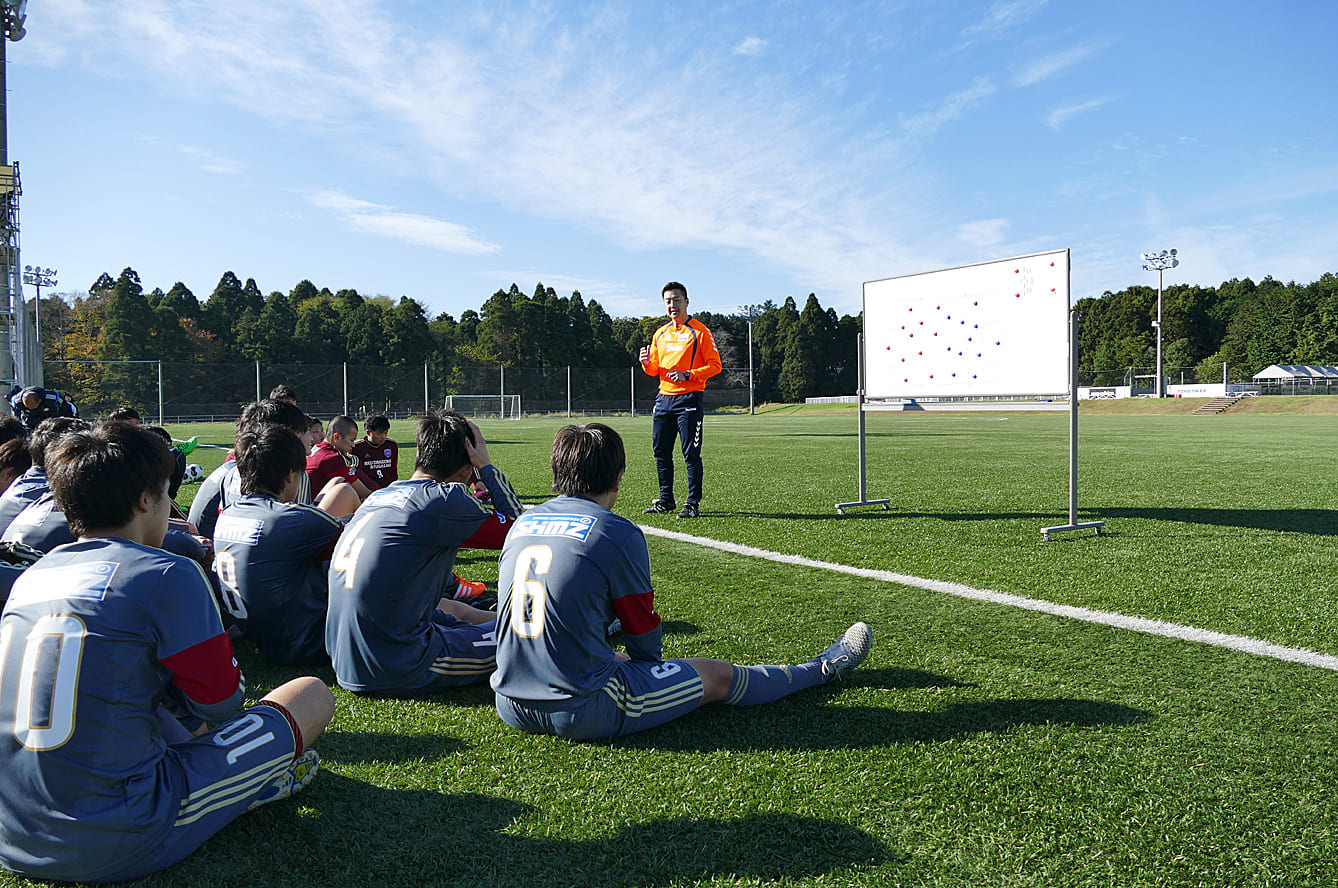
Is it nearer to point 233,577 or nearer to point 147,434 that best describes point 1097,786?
point 147,434

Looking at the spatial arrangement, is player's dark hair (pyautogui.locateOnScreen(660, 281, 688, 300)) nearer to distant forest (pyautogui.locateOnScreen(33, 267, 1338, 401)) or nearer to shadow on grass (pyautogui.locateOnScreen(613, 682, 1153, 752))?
shadow on grass (pyautogui.locateOnScreen(613, 682, 1153, 752))

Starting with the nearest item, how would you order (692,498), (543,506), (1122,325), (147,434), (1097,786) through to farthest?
(147,434), (1097,786), (543,506), (692,498), (1122,325)

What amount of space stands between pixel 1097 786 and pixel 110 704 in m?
2.63

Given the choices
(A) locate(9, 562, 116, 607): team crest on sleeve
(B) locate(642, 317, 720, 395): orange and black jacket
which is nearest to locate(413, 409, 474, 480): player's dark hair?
(A) locate(9, 562, 116, 607): team crest on sleeve

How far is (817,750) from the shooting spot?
2.68 metres

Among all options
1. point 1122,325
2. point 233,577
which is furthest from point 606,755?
point 1122,325

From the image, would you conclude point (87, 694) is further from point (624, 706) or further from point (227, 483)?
point (227, 483)

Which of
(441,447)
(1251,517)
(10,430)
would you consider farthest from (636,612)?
(1251,517)

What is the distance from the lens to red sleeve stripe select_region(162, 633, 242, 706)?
1916 millimetres

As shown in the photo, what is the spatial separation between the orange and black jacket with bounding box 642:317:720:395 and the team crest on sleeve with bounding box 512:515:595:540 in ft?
17.3

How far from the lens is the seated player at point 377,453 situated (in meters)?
7.33

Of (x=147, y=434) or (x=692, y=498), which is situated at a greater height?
(x=147, y=434)

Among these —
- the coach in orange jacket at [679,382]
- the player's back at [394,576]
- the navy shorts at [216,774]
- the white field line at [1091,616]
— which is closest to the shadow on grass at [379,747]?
the player's back at [394,576]

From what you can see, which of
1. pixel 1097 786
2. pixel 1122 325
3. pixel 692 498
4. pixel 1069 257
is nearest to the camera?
pixel 1097 786
